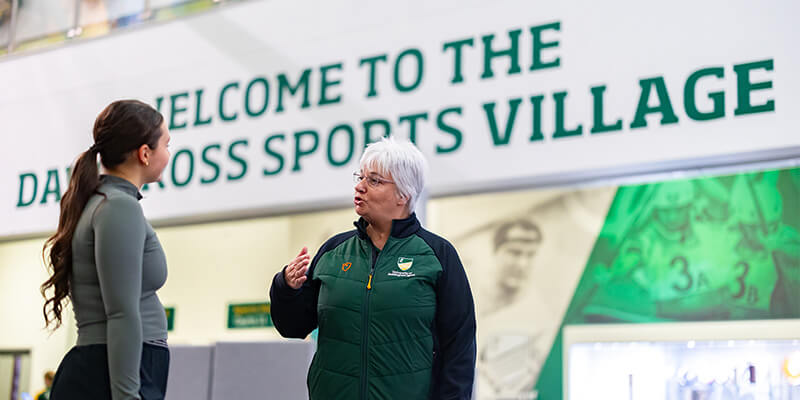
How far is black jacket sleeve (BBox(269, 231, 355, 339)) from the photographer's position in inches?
104

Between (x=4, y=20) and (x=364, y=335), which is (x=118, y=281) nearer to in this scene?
(x=364, y=335)

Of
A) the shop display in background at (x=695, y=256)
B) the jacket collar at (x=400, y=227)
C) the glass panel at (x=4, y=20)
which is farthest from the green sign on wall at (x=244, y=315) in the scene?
the jacket collar at (x=400, y=227)

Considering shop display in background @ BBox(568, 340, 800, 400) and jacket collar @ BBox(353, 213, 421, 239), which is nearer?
jacket collar @ BBox(353, 213, 421, 239)

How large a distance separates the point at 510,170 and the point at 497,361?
343 centimetres

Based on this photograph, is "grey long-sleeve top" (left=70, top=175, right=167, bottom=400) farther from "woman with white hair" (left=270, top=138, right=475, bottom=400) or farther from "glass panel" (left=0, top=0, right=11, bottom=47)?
"glass panel" (left=0, top=0, right=11, bottom=47)

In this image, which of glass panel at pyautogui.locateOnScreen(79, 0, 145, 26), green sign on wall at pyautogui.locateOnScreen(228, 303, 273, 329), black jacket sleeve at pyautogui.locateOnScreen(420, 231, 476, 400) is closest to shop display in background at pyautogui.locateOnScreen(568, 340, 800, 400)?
green sign on wall at pyautogui.locateOnScreen(228, 303, 273, 329)

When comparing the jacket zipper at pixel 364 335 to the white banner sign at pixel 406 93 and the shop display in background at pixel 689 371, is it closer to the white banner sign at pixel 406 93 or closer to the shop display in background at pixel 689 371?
the white banner sign at pixel 406 93

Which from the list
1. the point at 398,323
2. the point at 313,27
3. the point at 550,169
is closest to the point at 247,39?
Result: the point at 313,27

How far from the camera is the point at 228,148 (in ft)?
19.6

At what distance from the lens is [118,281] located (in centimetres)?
215

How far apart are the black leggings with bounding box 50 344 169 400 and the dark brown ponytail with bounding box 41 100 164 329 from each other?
0.15 metres

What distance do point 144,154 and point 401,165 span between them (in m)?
0.70

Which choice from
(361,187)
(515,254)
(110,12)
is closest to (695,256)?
(515,254)

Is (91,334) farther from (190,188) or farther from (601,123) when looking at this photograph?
(190,188)
